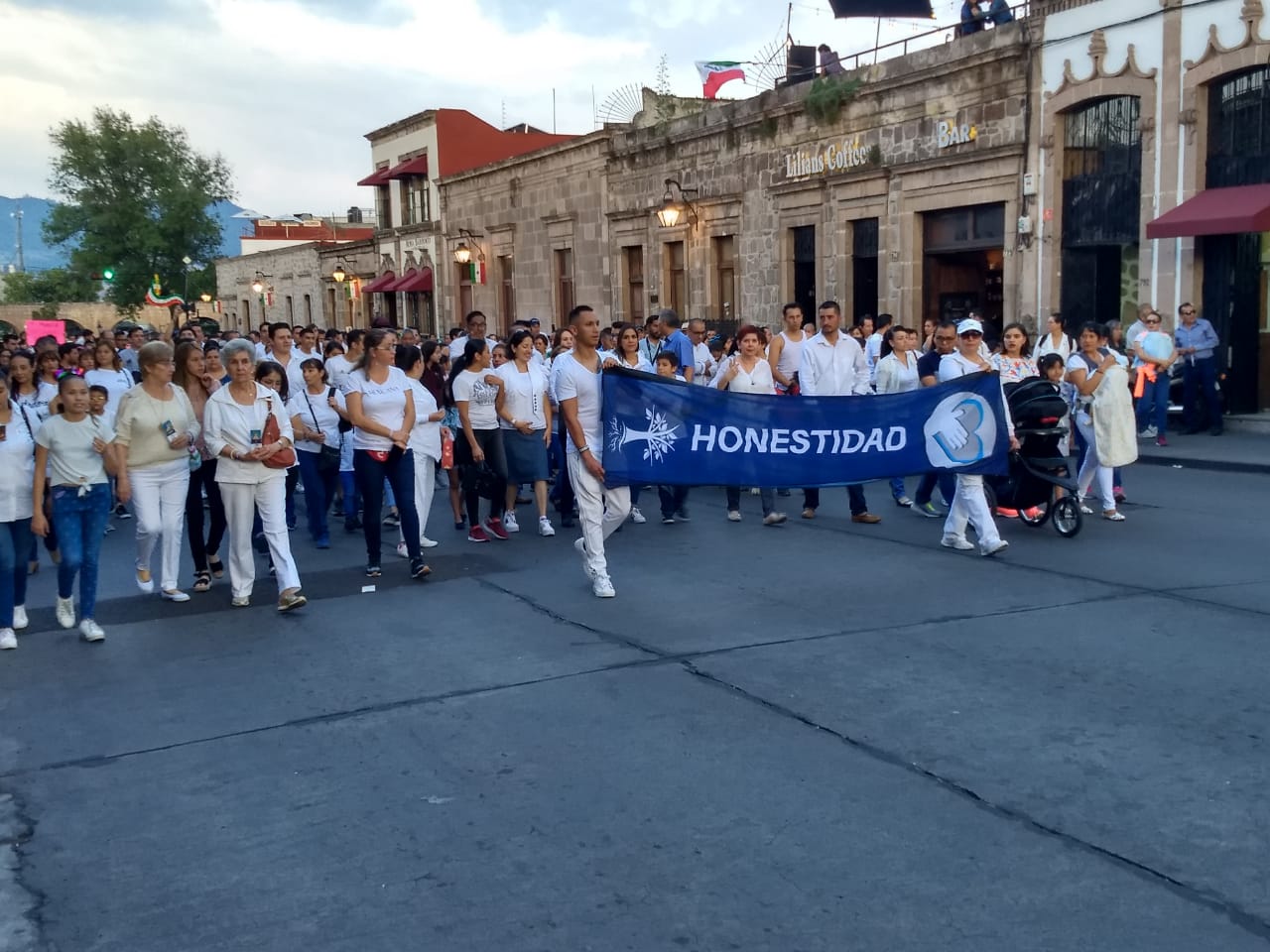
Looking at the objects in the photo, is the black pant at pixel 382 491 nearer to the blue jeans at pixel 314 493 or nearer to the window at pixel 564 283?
the blue jeans at pixel 314 493

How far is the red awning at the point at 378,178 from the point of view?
45594 mm

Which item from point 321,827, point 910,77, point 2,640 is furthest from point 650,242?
point 321,827

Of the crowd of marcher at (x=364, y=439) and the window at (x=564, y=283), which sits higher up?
→ the window at (x=564, y=283)

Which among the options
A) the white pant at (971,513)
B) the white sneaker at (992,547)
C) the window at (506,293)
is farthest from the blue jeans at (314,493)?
the window at (506,293)

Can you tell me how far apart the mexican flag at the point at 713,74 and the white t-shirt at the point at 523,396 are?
23569mm

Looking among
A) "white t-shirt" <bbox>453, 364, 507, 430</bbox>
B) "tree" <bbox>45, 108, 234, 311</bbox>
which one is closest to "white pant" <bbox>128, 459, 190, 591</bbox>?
"white t-shirt" <bbox>453, 364, 507, 430</bbox>

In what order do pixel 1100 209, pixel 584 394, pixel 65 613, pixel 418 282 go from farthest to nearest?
pixel 418 282
pixel 1100 209
pixel 584 394
pixel 65 613

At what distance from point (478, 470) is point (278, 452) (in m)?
2.79

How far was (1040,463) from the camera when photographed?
10.0 meters

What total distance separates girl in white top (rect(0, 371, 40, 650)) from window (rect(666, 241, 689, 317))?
22306 millimetres

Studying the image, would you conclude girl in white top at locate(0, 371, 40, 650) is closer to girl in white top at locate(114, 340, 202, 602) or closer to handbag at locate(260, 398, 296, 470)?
girl in white top at locate(114, 340, 202, 602)

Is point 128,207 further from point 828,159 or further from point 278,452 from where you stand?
point 278,452

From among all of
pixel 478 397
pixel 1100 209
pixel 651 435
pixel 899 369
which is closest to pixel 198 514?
pixel 478 397

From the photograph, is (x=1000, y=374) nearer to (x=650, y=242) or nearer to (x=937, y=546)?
(x=937, y=546)
